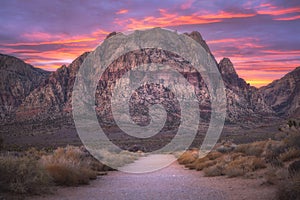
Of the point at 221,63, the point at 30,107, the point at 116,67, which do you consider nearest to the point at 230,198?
the point at 30,107

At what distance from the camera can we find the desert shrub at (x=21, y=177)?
36.8 ft

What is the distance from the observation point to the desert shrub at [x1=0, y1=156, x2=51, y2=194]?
11.2m

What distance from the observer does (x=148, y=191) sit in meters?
13.3

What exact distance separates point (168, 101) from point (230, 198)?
11776 centimetres

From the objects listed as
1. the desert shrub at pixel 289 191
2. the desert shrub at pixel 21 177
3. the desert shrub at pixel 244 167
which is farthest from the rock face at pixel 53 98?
the desert shrub at pixel 289 191

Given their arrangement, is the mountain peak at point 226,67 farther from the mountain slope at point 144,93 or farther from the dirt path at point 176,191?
the dirt path at point 176,191

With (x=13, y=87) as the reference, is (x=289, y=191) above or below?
below

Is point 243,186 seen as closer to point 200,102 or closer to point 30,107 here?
point 200,102

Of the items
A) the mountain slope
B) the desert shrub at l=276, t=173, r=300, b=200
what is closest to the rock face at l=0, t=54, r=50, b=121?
the mountain slope

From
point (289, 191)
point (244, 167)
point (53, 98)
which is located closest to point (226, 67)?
point (53, 98)

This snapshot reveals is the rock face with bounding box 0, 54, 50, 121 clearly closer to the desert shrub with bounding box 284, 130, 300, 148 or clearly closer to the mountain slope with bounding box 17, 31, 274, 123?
the mountain slope with bounding box 17, 31, 274, 123

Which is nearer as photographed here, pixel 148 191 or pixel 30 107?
pixel 148 191

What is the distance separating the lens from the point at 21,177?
38.6 ft

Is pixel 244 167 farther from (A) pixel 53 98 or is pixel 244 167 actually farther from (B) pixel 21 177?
(A) pixel 53 98
